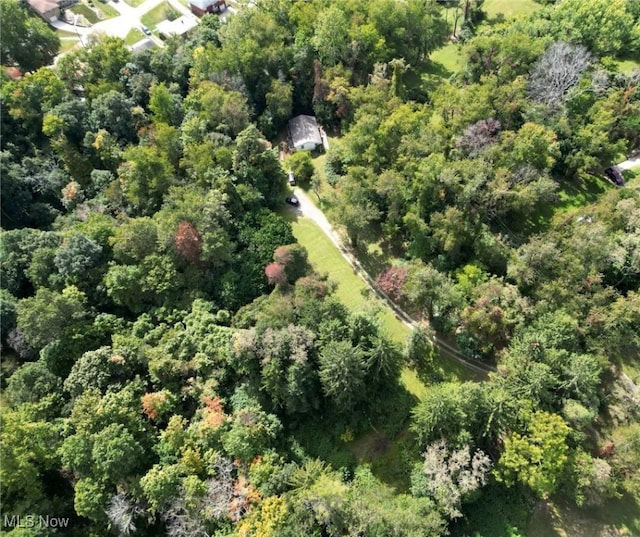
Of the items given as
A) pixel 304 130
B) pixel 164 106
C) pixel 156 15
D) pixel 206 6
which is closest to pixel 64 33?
pixel 156 15

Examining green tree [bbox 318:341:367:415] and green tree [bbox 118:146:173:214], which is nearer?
green tree [bbox 318:341:367:415]

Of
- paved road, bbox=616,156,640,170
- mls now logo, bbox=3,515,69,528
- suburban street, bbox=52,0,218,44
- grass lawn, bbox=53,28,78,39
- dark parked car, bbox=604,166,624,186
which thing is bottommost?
mls now logo, bbox=3,515,69,528

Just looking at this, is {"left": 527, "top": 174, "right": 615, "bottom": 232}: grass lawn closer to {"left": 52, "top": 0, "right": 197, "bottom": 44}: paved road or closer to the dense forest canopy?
the dense forest canopy

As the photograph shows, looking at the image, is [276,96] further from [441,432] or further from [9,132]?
[441,432]

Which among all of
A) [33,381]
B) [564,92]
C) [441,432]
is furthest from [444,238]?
[33,381]

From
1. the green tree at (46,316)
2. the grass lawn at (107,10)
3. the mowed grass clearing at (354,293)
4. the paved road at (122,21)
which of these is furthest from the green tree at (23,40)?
the mowed grass clearing at (354,293)

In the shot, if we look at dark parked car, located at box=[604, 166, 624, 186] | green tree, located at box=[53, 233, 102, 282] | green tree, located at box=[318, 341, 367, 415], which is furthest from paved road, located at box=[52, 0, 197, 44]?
dark parked car, located at box=[604, 166, 624, 186]
